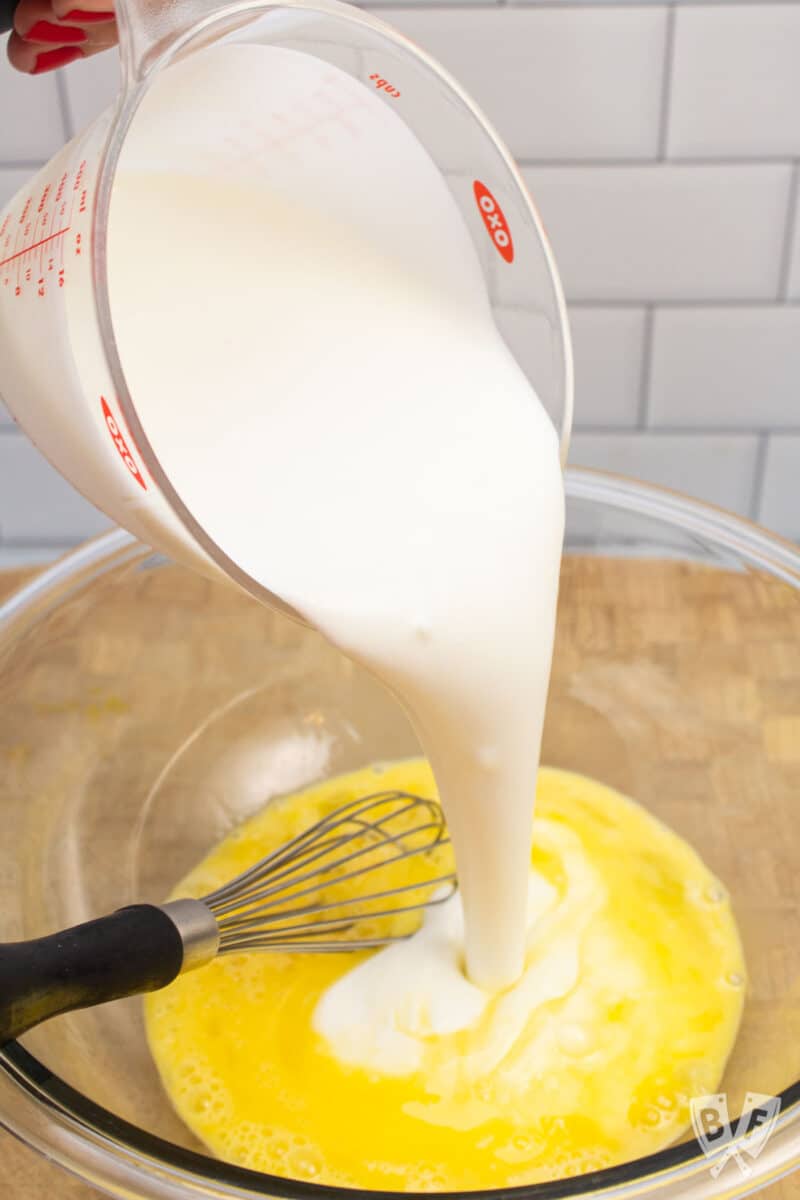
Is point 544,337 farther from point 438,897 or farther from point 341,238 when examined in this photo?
point 438,897

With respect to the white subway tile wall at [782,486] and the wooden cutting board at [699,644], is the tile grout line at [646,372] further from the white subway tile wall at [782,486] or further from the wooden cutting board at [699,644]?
the wooden cutting board at [699,644]

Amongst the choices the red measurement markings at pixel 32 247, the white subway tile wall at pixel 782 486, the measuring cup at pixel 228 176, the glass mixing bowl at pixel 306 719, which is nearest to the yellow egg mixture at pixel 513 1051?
the glass mixing bowl at pixel 306 719

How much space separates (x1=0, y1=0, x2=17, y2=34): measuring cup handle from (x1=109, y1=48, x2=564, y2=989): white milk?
275 mm

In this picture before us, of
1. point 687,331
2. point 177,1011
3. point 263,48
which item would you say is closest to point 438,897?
point 177,1011

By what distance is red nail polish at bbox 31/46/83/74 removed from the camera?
2.83 ft

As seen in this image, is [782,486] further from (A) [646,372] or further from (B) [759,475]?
(A) [646,372]

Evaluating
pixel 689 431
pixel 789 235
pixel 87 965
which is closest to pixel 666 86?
pixel 789 235

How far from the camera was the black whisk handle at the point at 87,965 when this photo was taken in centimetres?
60

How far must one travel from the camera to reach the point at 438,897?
90 cm

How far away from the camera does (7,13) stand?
0.81 meters

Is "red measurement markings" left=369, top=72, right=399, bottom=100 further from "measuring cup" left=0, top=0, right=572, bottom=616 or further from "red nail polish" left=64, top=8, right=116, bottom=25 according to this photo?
"red nail polish" left=64, top=8, right=116, bottom=25

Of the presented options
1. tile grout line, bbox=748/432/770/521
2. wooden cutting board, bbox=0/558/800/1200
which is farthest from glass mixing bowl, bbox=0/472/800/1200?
tile grout line, bbox=748/432/770/521

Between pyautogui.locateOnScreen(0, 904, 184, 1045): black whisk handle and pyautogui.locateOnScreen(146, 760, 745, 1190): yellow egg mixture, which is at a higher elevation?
pyautogui.locateOnScreen(0, 904, 184, 1045): black whisk handle

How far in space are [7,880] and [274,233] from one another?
0.43m
